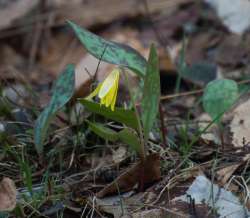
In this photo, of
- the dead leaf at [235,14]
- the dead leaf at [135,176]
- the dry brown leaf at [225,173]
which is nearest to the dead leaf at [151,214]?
the dead leaf at [135,176]

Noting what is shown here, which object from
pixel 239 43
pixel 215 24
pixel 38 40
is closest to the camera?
pixel 239 43

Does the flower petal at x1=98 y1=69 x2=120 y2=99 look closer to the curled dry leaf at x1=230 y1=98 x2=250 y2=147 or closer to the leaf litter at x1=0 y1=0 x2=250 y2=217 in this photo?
the leaf litter at x1=0 y1=0 x2=250 y2=217

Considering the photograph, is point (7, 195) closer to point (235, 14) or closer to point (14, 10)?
point (235, 14)

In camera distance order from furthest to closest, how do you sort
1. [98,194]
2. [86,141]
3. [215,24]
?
[215,24]
[86,141]
[98,194]

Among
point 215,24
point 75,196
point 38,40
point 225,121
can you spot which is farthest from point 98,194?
point 38,40

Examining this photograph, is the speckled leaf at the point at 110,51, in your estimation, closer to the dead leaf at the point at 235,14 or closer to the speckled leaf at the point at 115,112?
the speckled leaf at the point at 115,112

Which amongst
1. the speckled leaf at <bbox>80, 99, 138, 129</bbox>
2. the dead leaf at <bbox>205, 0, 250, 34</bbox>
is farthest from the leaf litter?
the dead leaf at <bbox>205, 0, 250, 34</bbox>

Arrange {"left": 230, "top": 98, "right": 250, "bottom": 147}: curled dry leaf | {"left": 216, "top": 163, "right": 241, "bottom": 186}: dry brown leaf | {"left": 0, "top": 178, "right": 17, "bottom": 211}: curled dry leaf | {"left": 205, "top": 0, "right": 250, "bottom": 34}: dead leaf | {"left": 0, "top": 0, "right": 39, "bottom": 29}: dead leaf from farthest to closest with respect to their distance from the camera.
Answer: {"left": 0, "top": 0, "right": 39, "bottom": 29}: dead leaf < {"left": 205, "top": 0, "right": 250, "bottom": 34}: dead leaf < {"left": 230, "top": 98, "right": 250, "bottom": 147}: curled dry leaf < {"left": 216, "top": 163, "right": 241, "bottom": 186}: dry brown leaf < {"left": 0, "top": 178, "right": 17, "bottom": 211}: curled dry leaf

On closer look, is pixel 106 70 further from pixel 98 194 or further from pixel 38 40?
pixel 38 40
